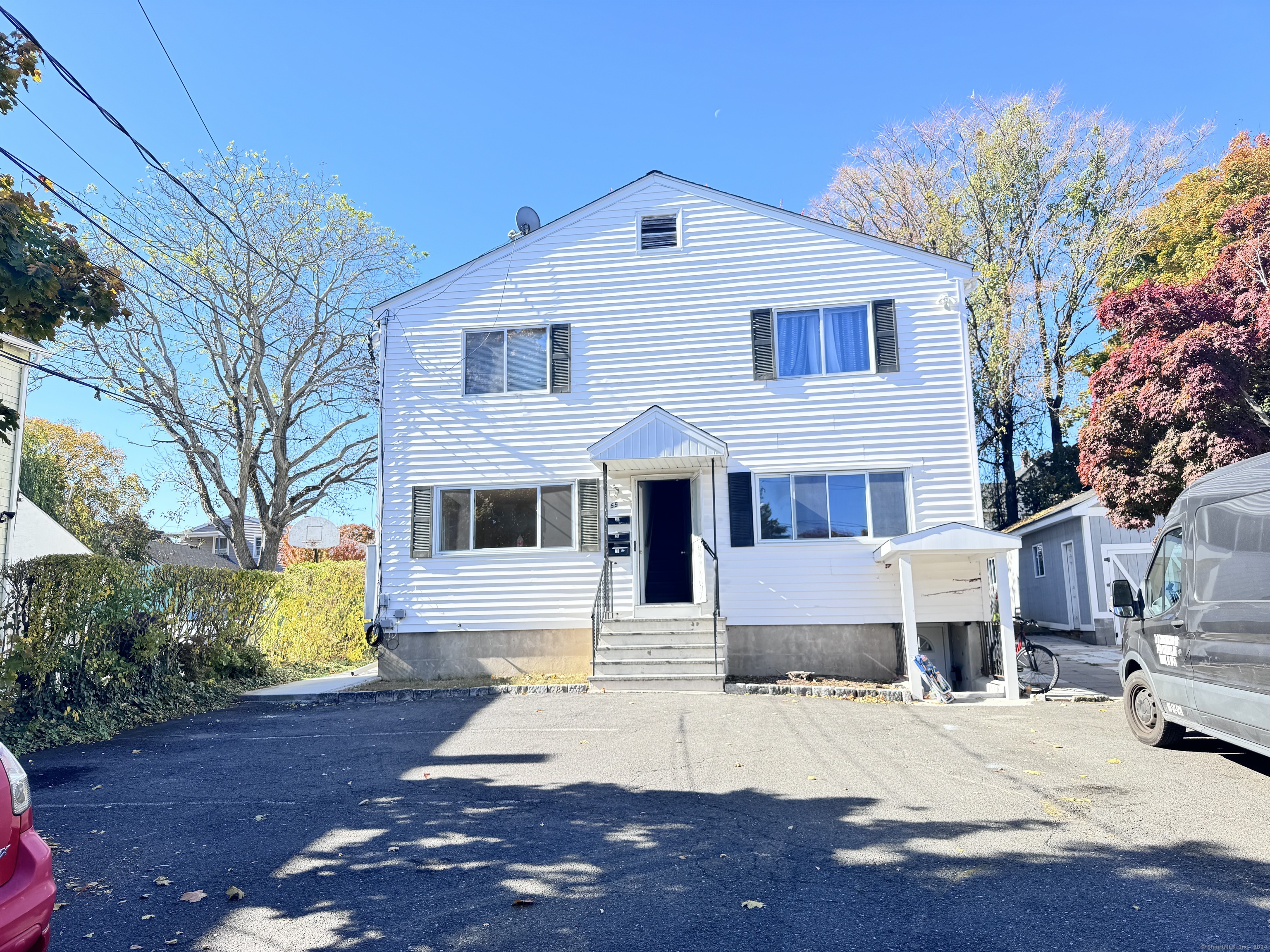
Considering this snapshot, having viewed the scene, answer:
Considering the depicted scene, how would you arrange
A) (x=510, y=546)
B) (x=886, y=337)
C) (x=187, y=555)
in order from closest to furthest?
(x=886, y=337) → (x=510, y=546) → (x=187, y=555)

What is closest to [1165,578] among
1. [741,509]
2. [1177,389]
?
[1177,389]

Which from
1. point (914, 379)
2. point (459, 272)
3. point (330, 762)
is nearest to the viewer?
point (330, 762)

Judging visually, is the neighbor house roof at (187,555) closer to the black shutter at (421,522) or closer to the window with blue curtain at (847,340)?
the black shutter at (421,522)

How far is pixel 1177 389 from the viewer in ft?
37.6

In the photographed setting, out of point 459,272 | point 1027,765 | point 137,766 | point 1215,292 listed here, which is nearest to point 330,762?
point 137,766

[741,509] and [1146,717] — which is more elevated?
[741,509]

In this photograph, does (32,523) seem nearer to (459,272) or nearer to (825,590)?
(459,272)

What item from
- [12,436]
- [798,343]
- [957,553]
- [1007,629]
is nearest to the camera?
[1007,629]

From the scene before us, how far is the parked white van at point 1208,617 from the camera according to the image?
5.52 meters

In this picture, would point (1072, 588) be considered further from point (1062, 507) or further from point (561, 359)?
point (561, 359)

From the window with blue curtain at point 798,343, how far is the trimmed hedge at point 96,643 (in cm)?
966

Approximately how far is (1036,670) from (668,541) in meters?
6.04

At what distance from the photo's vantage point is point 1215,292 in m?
12.6

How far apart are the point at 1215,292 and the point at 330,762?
14.0m
